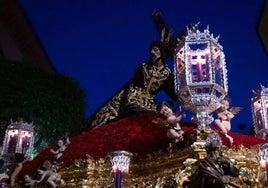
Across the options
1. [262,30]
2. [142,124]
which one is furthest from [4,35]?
[142,124]

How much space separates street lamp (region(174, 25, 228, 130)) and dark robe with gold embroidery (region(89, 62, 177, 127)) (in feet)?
7.41

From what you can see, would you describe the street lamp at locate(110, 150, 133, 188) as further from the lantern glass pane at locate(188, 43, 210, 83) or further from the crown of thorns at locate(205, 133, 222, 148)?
the lantern glass pane at locate(188, 43, 210, 83)

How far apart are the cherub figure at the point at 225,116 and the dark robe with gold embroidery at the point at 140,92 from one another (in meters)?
2.02

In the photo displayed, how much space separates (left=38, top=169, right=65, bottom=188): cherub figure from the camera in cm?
704

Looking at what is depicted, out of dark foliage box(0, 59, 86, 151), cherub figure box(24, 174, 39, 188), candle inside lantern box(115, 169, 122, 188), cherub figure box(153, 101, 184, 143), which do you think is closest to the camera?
candle inside lantern box(115, 169, 122, 188)

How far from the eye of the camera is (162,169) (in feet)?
22.6

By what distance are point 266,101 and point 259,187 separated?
198 centimetres

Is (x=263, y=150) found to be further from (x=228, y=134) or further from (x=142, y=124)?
(x=142, y=124)

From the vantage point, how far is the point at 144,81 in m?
9.59

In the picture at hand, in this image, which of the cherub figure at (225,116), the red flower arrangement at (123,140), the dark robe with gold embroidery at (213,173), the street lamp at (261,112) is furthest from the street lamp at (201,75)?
the street lamp at (261,112)

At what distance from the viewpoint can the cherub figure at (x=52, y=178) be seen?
704 centimetres

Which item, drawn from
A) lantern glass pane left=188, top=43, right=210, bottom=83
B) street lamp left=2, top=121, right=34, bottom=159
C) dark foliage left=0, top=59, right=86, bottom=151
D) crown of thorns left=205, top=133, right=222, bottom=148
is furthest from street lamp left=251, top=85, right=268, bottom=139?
dark foliage left=0, top=59, right=86, bottom=151

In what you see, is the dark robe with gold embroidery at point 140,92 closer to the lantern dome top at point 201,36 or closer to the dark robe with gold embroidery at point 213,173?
the lantern dome top at point 201,36

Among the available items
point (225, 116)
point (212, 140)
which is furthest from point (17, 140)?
point (212, 140)
